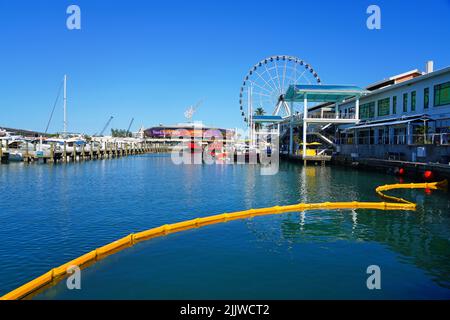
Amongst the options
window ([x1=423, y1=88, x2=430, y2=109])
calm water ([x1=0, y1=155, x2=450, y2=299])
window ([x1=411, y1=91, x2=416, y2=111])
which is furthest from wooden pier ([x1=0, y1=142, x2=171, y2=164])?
window ([x1=423, y1=88, x2=430, y2=109])

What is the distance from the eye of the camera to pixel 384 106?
169 feet

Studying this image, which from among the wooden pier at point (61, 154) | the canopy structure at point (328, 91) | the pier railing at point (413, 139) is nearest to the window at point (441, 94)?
the pier railing at point (413, 139)

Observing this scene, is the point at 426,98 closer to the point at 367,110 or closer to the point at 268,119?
the point at 367,110

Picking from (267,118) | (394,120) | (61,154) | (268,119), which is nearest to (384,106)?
(394,120)

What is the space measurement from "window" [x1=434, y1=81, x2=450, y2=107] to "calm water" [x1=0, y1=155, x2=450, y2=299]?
1576 cm

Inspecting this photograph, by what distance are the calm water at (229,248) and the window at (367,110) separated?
31841mm

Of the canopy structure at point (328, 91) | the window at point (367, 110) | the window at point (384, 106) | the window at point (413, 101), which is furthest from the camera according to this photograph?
A: the window at point (367, 110)

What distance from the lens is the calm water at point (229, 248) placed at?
10484 mm

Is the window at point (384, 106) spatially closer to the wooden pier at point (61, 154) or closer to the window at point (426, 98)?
the window at point (426, 98)

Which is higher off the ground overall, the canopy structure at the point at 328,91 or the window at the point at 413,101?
the canopy structure at the point at 328,91

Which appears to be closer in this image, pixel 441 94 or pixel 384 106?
pixel 441 94

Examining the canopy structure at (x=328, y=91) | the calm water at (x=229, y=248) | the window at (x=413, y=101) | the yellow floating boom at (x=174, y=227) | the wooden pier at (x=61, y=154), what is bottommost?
the calm water at (x=229, y=248)

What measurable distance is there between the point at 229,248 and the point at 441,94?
33542 mm

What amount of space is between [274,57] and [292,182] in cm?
4584
